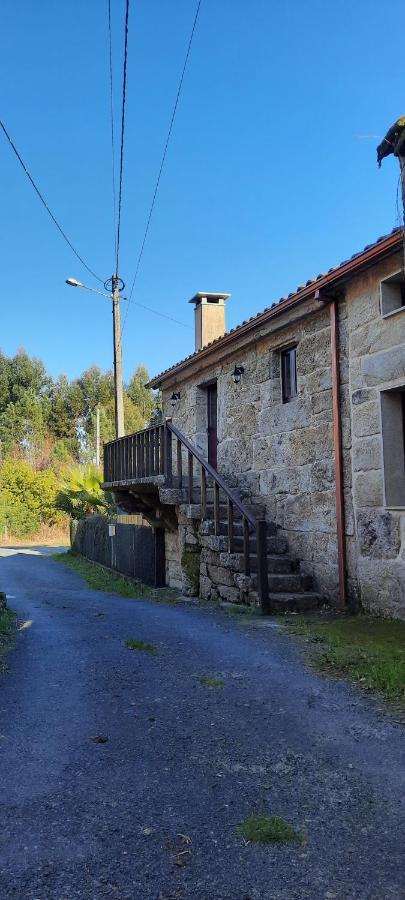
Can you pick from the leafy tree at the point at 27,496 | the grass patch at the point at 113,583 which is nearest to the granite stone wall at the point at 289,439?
the grass patch at the point at 113,583

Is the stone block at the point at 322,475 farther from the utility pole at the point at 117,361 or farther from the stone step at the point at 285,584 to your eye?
the utility pole at the point at 117,361

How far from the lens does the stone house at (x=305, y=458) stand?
659cm

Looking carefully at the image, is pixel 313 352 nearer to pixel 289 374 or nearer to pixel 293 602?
pixel 289 374

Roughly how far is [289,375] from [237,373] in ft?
4.05

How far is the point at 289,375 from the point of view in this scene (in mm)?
8977

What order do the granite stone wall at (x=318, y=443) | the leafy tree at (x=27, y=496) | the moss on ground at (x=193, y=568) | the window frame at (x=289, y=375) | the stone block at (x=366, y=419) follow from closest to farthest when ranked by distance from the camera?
the granite stone wall at (x=318, y=443), the stone block at (x=366, y=419), the window frame at (x=289, y=375), the moss on ground at (x=193, y=568), the leafy tree at (x=27, y=496)

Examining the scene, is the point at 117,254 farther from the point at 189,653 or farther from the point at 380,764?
the point at 380,764

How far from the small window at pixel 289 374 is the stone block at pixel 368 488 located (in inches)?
84.8

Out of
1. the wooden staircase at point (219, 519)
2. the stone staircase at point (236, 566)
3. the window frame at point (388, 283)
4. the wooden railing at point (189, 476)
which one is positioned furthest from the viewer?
the stone staircase at point (236, 566)

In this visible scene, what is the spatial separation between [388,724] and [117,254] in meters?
15.5

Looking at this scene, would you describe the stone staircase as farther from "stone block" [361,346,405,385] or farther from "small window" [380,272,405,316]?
"small window" [380,272,405,316]

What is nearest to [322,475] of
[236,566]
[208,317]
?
[236,566]

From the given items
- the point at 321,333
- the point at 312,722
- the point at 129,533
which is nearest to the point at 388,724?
the point at 312,722

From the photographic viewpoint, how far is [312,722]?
374 cm
